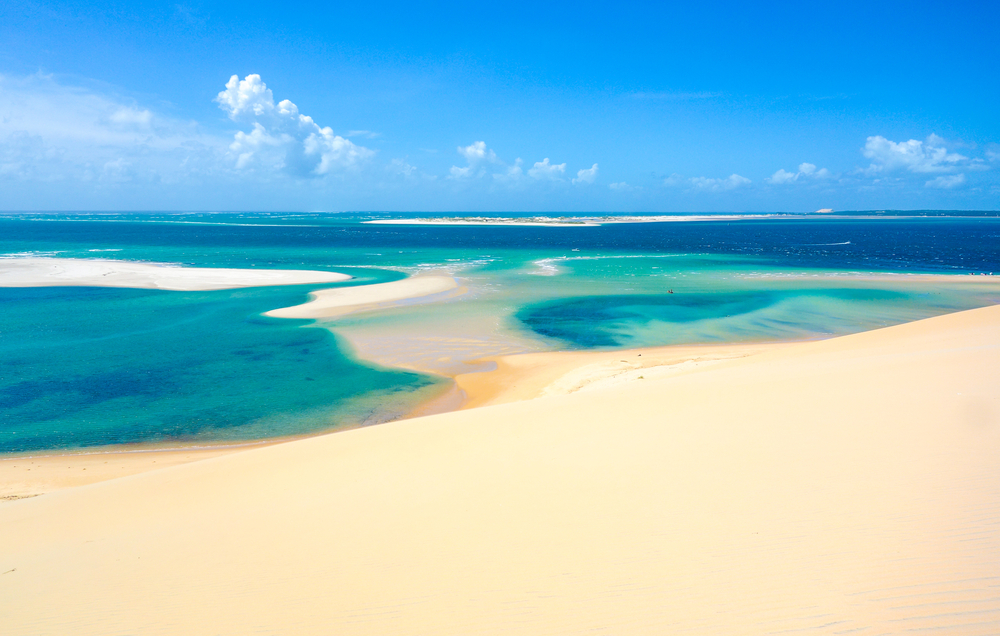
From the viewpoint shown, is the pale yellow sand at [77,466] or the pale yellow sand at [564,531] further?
the pale yellow sand at [77,466]

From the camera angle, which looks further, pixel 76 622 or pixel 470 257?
pixel 470 257

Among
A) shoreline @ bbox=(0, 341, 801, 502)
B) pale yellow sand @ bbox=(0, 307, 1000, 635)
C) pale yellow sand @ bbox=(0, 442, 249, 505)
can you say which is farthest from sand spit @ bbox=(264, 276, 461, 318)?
pale yellow sand @ bbox=(0, 307, 1000, 635)

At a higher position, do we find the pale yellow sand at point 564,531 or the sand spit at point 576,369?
the pale yellow sand at point 564,531

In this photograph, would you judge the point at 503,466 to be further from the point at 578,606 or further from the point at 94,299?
the point at 94,299

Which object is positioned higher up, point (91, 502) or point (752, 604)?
point (752, 604)

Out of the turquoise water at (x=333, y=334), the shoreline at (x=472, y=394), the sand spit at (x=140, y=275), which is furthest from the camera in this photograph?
the sand spit at (x=140, y=275)

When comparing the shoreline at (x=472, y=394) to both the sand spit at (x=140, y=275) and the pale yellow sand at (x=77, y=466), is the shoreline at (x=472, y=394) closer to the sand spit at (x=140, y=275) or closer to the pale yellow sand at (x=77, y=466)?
the pale yellow sand at (x=77, y=466)

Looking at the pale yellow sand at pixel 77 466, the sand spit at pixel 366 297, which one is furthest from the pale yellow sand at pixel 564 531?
the sand spit at pixel 366 297

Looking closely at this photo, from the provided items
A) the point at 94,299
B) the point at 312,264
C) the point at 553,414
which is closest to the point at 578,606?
Result: the point at 553,414
